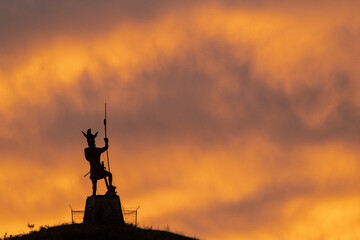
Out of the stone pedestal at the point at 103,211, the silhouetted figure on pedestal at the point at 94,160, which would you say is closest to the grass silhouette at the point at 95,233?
the stone pedestal at the point at 103,211

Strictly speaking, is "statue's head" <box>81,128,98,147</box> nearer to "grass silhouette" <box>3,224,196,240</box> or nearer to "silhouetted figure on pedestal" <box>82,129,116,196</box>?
"silhouetted figure on pedestal" <box>82,129,116,196</box>

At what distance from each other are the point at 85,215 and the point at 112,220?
2.00 m

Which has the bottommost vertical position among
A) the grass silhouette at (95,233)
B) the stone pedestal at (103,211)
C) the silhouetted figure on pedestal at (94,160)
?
the grass silhouette at (95,233)

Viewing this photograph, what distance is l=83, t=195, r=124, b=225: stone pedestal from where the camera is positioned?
56406 mm

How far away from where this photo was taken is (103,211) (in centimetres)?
5653

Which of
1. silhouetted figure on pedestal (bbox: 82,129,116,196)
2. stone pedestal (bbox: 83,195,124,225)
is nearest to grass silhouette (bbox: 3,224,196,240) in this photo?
stone pedestal (bbox: 83,195,124,225)

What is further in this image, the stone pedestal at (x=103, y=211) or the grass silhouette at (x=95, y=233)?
the stone pedestal at (x=103, y=211)

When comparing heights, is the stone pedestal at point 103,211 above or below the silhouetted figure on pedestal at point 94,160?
below

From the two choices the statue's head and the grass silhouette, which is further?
the statue's head

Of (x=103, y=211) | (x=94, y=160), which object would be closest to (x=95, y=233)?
(x=103, y=211)

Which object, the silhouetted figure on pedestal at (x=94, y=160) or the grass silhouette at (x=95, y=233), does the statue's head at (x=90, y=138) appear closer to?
the silhouetted figure on pedestal at (x=94, y=160)

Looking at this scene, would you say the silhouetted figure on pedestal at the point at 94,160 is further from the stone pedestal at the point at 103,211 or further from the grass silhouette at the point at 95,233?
the grass silhouette at the point at 95,233

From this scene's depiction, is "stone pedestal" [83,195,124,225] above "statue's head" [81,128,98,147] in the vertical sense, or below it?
below

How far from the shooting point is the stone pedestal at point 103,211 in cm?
5641
